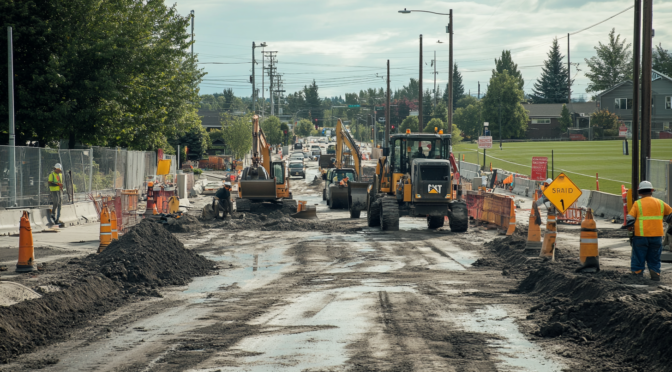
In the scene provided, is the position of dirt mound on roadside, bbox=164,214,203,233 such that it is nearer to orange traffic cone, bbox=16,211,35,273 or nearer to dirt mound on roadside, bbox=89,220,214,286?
dirt mound on roadside, bbox=89,220,214,286

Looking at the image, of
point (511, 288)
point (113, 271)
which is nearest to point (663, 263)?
point (511, 288)

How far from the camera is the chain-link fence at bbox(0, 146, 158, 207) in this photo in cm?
2228

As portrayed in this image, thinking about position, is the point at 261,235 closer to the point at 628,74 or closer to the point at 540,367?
the point at 540,367

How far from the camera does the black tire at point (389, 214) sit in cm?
2170

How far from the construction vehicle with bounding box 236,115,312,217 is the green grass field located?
44.7 feet

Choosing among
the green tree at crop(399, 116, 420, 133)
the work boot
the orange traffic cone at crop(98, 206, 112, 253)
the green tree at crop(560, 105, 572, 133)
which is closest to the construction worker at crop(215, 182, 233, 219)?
the orange traffic cone at crop(98, 206, 112, 253)

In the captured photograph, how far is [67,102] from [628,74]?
108939mm

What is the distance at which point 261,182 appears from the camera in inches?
1088

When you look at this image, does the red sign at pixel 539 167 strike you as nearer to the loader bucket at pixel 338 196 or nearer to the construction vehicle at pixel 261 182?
the loader bucket at pixel 338 196

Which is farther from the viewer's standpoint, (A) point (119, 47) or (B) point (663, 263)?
(A) point (119, 47)

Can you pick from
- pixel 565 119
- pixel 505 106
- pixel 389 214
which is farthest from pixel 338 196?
pixel 565 119

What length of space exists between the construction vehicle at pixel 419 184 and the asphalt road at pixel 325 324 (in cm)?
564

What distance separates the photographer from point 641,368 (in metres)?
6.74

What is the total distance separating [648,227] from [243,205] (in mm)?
19022
